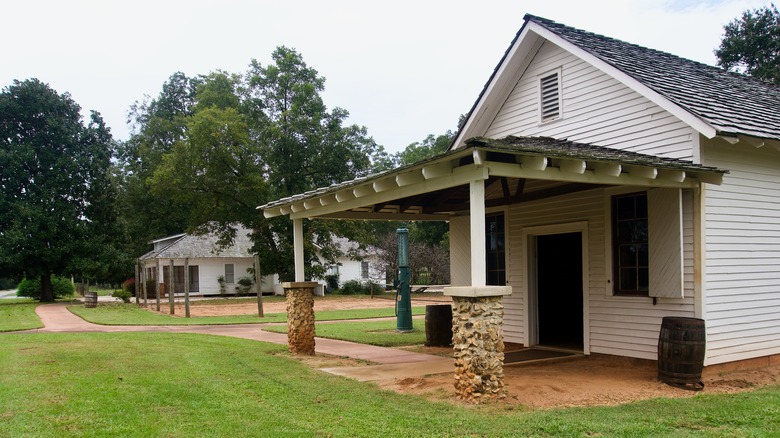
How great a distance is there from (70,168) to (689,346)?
34.8m

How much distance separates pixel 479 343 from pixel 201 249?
35.6 meters

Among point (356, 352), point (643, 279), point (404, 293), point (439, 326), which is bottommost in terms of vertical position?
point (356, 352)

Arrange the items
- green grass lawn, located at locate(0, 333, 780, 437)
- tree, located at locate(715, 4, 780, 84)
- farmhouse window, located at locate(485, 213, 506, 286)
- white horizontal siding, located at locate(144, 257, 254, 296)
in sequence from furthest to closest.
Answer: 1. white horizontal siding, located at locate(144, 257, 254, 296)
2. tree, located at locate(715, 4, 780, 84)
3. farmhouse window, located at locate(485, 213, 506, 286)
4. green grass lawn, located at locate(0, 333, 780, 437)

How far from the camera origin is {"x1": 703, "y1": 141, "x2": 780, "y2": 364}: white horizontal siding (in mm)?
8711

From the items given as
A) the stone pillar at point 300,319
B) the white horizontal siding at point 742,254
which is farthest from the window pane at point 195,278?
the white horizontal siding at point 742,254

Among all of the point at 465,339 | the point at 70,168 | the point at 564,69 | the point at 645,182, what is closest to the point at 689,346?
the point at 645,182

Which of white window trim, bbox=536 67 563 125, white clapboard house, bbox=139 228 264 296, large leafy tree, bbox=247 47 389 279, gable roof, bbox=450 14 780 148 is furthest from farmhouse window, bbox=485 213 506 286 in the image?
white clapboard house, bbox=139 228 264 296

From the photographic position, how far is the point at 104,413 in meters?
6.52

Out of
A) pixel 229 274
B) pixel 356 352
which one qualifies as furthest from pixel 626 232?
pixel 229 274

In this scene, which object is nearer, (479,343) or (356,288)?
(479,343)

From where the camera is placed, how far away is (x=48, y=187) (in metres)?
33.9

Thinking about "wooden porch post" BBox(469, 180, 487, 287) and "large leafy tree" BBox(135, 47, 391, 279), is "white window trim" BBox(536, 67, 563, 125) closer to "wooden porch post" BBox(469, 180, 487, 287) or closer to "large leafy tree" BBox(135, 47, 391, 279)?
"wooden porch post" BBox(469, 180, 487, 287)

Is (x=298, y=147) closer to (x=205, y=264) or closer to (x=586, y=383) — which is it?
(x=205, y=264)

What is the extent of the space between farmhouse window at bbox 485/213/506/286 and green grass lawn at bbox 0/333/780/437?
4684 mm
